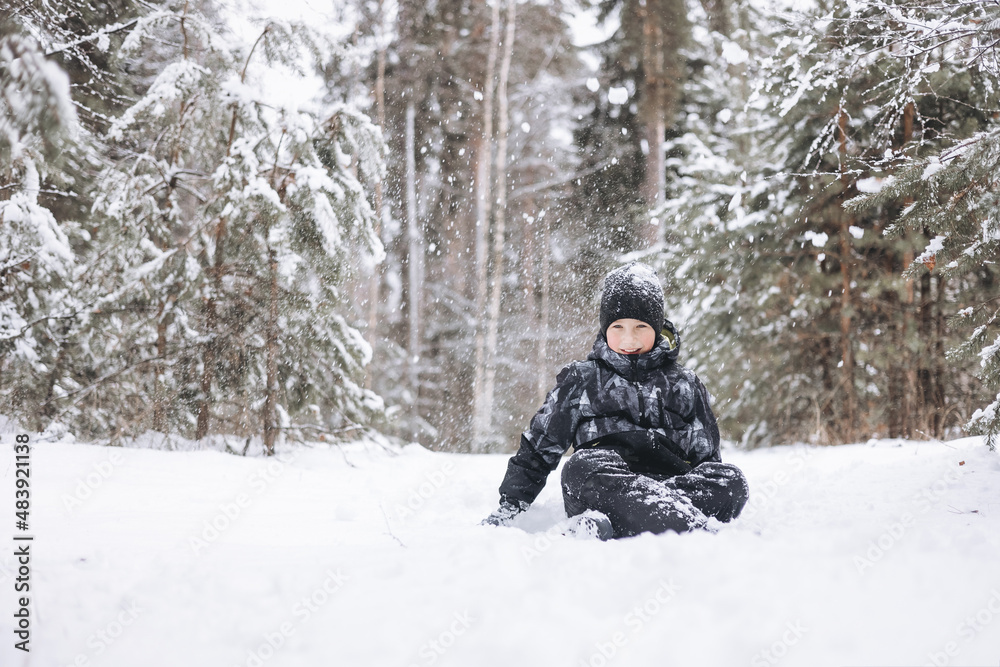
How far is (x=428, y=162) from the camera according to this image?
47.0 ft

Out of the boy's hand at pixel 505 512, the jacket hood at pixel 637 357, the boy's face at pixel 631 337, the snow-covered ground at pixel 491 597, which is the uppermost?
the boy's face at pixel 631 337

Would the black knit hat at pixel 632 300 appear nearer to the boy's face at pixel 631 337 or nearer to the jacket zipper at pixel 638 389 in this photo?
the boy's face at pixel 631 337

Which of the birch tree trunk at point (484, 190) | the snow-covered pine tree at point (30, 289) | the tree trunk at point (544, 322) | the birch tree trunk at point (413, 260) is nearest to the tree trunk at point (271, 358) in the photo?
the snow-covered pine tree at point (30, 289)

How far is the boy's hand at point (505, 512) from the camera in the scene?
112 inches

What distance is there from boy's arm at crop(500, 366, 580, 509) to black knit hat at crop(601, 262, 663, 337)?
499mm

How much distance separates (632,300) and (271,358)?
345 centimetres

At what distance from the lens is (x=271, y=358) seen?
206 inches

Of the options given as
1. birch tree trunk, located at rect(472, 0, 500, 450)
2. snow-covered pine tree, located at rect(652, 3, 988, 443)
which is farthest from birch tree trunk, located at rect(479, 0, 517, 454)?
snow-covered pine tree, located at rect(652, 3, 988, 443)

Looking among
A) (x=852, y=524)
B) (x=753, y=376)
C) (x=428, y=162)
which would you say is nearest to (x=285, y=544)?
(x=852, y=524)

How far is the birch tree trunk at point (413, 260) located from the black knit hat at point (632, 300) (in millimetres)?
9792

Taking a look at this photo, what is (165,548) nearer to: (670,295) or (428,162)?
(670,295)

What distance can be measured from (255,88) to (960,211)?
600 cm

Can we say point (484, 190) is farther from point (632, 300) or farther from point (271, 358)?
point (632, 300)

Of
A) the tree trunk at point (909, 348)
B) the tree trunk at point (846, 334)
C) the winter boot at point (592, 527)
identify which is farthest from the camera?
the tree trunk at point (846, 334)
